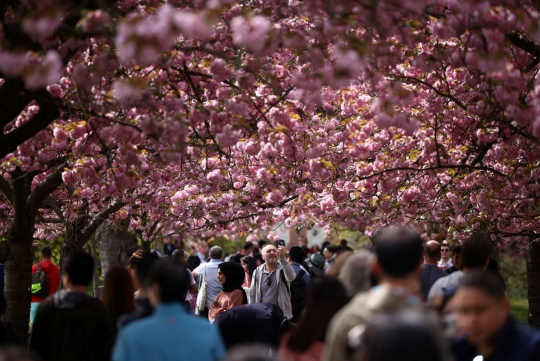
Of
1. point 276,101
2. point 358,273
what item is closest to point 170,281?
point 358,273

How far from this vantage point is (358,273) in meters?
5.21

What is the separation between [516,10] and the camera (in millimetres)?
6656

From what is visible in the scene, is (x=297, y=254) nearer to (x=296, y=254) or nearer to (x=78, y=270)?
(x=296, y=254)

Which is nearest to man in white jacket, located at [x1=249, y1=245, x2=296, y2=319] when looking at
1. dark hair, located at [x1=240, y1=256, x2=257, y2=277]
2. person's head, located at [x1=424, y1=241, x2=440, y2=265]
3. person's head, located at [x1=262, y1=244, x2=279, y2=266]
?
person's head, located at [x1=262, y1=244, x2=279, y2=266]

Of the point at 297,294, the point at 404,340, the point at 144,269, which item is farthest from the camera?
the point at 297,294

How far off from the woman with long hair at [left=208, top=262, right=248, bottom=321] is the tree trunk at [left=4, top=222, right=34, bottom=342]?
8.38 ft

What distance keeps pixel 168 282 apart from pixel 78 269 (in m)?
1.76

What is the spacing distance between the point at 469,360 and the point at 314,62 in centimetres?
278

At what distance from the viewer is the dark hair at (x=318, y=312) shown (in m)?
4.64

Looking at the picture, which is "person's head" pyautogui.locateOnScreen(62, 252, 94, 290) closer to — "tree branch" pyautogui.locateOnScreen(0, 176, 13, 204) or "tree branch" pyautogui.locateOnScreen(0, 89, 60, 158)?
"tree branch" pyautogui.locateOnScreen(0, 89, 60, 158)

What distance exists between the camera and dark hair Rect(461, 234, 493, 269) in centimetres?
679

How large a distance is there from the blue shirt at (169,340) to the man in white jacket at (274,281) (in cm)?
706

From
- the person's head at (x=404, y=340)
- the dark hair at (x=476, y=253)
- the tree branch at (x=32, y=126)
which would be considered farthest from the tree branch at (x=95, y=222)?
the person's head at (x=404, y=340)

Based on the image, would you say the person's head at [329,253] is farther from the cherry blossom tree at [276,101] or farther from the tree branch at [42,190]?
the tree branch at [42,190]
